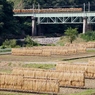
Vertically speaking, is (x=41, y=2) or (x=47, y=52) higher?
(x=41, y=2)

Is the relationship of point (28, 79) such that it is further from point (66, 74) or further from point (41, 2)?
point (41, 2)

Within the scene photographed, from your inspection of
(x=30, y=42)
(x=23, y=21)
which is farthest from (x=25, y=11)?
(x=30, y=42)

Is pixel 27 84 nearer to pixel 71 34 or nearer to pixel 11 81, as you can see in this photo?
Result: pixel 11 81

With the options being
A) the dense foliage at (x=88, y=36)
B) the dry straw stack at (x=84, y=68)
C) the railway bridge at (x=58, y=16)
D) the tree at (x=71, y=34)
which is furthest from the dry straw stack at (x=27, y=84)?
the railway bridge at (x=58, y=16)

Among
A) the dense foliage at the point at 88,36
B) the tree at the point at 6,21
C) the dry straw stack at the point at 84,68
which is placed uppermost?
the tree at the point at 6,21

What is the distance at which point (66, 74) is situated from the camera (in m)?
44.9

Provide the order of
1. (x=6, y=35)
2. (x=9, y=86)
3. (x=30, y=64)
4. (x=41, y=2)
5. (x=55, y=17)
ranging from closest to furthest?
(x=9, y=86), (x=30, y=64), (x=6, y=35), (x=55, y=17), (x=41, y=2)

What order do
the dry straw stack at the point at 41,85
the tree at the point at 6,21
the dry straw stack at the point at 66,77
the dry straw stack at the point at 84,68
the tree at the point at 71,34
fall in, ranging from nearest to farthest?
the dry straw stack at the point at 41,85 → the dry straw stack at the point at 66,77 → the dry straw stack at the point at 84,68 → the tree at the point at 71,34 → the tree at the point at 6,21

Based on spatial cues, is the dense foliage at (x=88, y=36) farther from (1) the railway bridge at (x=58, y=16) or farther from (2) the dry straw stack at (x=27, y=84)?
(2) the dry straw stack at (x=27, y=84)

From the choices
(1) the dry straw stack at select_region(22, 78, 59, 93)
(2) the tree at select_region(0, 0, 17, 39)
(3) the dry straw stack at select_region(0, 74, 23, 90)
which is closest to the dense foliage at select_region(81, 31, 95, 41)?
(2) the tree at select_region(0, 0, 17, 39)

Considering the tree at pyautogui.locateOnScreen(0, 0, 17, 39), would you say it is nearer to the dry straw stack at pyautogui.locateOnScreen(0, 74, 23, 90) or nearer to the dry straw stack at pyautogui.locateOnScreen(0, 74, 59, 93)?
the dry straw stack at pyautogui.locateOnScreen(0, 74, 23, 90)

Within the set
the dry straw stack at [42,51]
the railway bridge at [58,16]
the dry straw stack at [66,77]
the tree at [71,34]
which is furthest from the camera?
the railway bridge at [58,16]

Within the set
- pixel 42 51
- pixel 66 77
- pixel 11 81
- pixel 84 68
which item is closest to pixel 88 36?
pixel 42 51

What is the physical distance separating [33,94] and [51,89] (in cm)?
179
